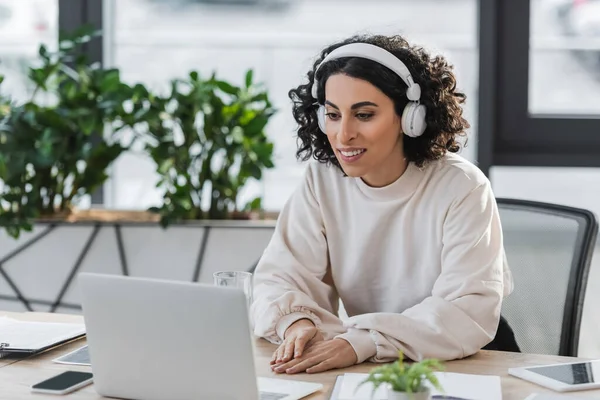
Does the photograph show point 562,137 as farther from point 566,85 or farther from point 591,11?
point 591,11

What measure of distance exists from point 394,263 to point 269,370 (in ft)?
1.50

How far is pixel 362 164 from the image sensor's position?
184 centimetres

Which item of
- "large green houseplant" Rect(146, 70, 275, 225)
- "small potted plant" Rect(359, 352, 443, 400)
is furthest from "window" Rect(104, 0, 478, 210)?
"small potted plant" Rect(359, 352, 443, 400)

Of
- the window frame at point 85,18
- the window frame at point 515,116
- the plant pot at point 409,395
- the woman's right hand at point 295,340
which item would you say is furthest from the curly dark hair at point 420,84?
the window frame at point 85,18

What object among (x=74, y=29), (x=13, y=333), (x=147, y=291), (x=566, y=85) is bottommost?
(x=13, y=333)

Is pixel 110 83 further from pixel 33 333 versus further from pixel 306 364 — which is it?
pixel 306 364

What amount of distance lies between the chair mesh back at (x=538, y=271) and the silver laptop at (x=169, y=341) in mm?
772

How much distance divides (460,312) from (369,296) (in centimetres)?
29

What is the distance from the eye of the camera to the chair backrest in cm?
197

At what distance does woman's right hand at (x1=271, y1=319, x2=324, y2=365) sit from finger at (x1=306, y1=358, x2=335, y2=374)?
0.16ft

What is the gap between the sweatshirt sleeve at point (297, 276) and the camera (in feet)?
5.88

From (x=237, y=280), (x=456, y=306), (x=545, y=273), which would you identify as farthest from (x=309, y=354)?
(x=545, y=273)

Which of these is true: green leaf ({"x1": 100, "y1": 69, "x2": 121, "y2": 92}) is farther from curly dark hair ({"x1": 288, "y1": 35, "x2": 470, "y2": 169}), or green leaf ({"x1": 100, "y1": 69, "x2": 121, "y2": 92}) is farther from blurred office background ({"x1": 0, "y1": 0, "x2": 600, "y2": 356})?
curly dark hair ({"x1": 288, "y1": 35, "x2": 470, "y2": 169})

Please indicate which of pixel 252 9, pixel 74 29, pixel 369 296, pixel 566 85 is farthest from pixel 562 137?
pixel 74 29
